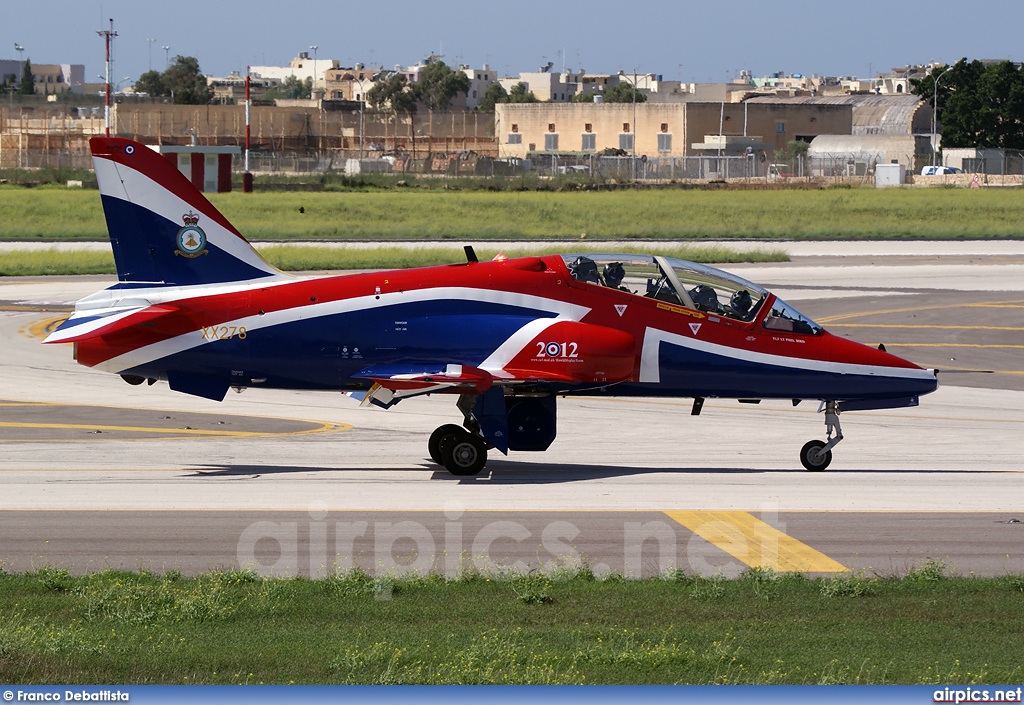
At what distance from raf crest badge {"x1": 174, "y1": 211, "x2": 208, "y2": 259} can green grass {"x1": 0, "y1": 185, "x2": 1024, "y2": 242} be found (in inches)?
1854

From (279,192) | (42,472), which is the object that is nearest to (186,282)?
(42,472)

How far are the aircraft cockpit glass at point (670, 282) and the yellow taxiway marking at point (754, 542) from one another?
3.75 meters

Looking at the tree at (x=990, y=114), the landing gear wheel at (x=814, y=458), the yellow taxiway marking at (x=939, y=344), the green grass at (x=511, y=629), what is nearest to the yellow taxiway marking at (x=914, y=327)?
the yellow taxiway marking at (x=939, y=344)

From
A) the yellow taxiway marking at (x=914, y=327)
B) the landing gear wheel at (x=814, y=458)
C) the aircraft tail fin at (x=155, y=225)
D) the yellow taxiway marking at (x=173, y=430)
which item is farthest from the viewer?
the yellow taxiway marking at (x=914, y=327)

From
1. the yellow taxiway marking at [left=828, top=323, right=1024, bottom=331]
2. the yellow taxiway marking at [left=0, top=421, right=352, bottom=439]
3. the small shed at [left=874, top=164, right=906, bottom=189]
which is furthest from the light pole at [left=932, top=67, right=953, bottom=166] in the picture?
the yellow taxiway marking at [left=0, top=421, right=352, bottom=439]

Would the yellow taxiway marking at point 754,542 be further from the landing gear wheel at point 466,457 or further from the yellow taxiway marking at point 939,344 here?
the yellow taxiway marking at point 939,344

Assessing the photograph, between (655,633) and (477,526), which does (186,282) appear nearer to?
(477,526)

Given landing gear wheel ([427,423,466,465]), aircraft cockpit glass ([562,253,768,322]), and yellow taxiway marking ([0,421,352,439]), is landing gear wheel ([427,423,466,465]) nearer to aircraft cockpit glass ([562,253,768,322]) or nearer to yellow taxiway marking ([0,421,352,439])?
aircraft cockpit glass ([562,253,768,322])

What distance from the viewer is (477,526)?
1505 cm

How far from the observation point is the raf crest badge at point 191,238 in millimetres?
18641

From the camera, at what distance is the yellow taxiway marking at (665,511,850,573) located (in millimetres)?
13492

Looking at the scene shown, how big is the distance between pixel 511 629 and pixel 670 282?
28.7 feet

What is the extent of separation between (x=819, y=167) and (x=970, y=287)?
8596 cm

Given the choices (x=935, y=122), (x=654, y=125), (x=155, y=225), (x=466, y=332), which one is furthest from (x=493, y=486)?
(x=935, y=122)
